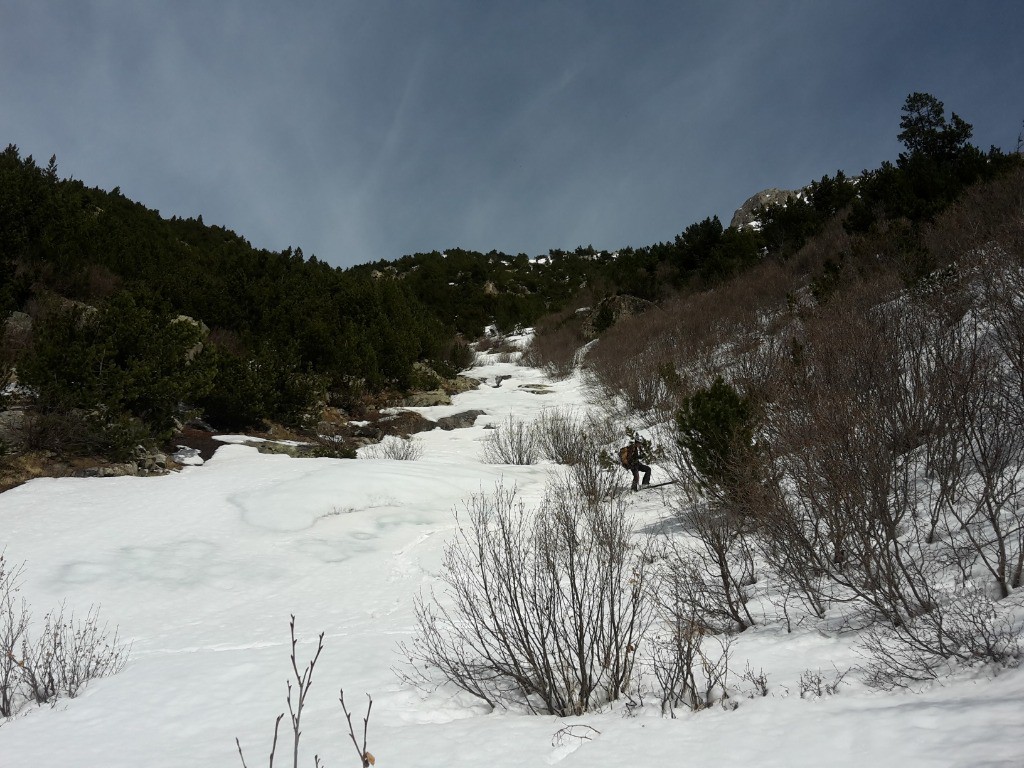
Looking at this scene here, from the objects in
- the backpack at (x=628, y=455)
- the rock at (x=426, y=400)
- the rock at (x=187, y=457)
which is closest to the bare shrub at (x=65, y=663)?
the rock at (x=187, y=457)

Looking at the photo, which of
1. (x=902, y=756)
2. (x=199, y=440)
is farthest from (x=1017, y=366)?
(x=199, y=440)

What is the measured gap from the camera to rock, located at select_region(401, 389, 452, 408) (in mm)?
20562

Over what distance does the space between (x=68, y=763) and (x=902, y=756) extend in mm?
4179

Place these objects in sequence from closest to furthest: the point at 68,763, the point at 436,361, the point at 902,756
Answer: the point at 902,756, the point at 68,763, the point at 436,361

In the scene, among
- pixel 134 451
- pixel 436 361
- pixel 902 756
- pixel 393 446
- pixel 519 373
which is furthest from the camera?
pixel 519 373

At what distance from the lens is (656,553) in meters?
6.66

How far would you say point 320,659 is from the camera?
4594mm

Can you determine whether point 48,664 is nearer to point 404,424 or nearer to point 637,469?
point 637,469

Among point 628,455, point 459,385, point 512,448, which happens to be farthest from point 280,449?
point 459,385

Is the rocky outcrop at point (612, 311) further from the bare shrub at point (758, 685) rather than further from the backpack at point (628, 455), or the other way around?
the bare shrub at point (758, 685)

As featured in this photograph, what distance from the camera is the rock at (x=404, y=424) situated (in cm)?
1708

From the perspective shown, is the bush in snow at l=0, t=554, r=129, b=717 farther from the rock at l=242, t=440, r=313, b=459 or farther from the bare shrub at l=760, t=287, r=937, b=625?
the rock at l=242, t=440, r=313, b=459

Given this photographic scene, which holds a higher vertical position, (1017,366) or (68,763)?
(1017,366)

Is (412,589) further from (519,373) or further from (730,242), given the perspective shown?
(730,242)
